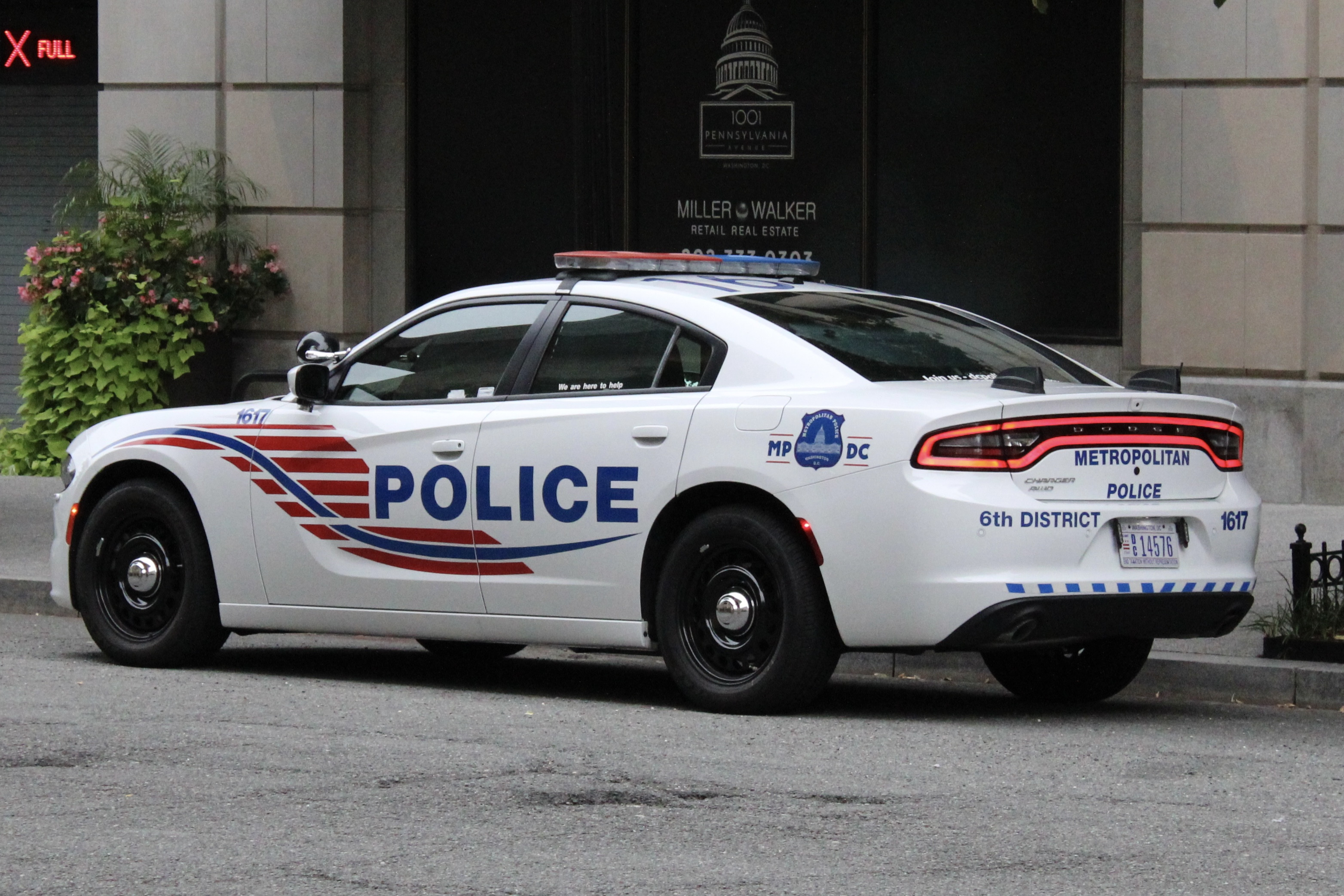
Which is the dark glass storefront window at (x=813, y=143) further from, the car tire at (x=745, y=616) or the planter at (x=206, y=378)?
the car tire at (x=745, y=616)

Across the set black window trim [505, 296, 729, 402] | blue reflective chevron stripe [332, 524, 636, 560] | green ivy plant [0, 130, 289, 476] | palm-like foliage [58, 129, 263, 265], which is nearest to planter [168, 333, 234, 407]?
green ivy plant [0, 130, 289, 476]

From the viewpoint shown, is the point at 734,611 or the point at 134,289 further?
the point at 134,289

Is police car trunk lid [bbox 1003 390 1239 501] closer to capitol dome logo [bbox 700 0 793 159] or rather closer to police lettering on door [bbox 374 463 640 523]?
police lettering on door [bbox 374 463 640 523]

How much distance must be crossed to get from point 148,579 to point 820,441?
124 inches

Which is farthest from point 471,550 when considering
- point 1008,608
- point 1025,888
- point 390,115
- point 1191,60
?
point 390,115

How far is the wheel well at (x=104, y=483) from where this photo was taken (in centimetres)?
870

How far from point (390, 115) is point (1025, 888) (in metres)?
13.0

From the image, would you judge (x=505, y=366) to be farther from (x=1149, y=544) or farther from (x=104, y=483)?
(x=1149, y=544)

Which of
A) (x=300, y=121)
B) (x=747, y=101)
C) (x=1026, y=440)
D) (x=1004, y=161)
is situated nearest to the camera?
(x=1026, y=440)

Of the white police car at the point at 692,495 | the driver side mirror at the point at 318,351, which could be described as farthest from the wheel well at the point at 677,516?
the driver side mirror at the point at 318,351

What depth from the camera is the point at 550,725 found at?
7109 mm

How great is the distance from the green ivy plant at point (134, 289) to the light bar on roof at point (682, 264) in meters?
8.73

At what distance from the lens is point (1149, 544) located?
705 centimetres

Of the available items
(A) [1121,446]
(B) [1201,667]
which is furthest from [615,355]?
(B) [1201,667]
